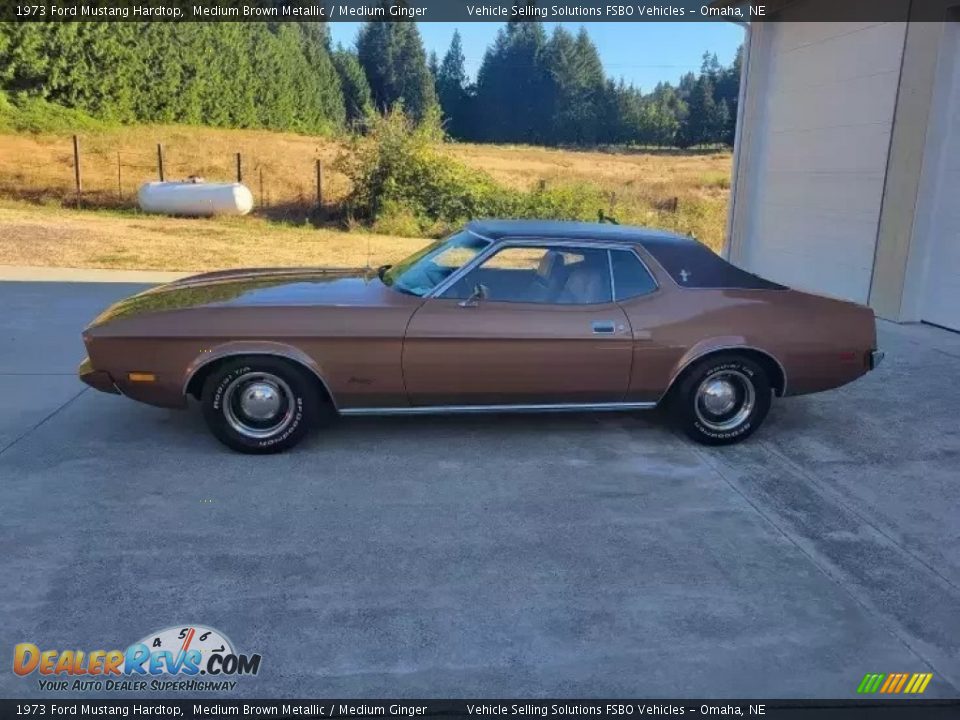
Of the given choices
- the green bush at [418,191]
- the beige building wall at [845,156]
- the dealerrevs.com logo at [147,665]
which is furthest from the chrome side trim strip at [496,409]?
the green bush at [418,191]

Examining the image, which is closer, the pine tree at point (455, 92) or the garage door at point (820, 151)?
the garage door at point (820, 151)

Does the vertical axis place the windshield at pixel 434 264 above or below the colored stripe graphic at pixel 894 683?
above

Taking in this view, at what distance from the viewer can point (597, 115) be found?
66.4 meters

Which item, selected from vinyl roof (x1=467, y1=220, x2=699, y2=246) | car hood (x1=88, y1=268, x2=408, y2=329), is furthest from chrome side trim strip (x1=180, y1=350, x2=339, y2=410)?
vinyl roof (x1=467, y1=220, x2=699, y2=246)

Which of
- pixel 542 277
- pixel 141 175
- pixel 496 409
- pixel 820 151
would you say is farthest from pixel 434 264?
pixel 141 175

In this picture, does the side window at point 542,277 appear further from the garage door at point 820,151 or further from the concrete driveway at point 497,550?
the garage door at point 820,151

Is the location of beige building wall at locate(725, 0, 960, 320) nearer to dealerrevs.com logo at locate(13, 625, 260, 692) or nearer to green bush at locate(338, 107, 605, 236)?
green bush at locate(338, 107, 605, 236)

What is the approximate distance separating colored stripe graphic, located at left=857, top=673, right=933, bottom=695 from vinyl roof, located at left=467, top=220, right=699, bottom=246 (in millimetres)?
2875

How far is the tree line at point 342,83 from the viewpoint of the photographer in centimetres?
2953

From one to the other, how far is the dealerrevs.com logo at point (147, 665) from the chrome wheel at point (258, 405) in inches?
69.1

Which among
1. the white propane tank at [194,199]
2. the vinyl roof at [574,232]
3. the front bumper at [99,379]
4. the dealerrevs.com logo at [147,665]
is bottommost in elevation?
the dealerrevs.com logo at [147,665]

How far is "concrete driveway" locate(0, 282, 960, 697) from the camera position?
2.71m

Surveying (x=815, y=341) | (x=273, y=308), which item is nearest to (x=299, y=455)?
(x=273, y=308)

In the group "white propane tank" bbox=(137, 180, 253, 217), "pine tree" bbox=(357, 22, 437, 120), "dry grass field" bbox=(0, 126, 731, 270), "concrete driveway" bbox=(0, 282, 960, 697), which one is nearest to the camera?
"concrete driveway" bbox=(0, 282, 960, 697)
